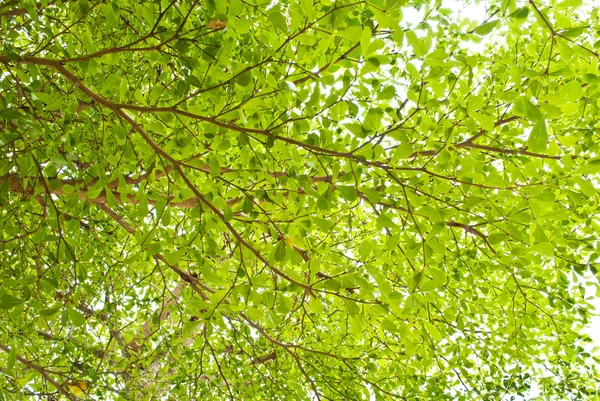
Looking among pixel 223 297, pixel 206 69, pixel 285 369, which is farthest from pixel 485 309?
pixel 206 69

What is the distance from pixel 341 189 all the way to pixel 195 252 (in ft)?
2.29

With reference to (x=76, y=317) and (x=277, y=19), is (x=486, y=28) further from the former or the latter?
(x=76, y=317)

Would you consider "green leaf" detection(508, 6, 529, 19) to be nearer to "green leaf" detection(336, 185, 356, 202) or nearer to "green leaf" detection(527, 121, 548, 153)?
"green leaf" detection(527, 121, 548, 153)

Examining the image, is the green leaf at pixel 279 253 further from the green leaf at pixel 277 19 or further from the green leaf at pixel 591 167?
the green leaf at pixel 591 167

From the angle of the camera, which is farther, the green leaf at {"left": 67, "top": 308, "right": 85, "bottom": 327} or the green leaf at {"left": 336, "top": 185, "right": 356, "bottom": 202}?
the green leaf at {"left": 67, "top": 308, "right": 85, "bottom": 327}

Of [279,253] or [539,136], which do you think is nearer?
[539,136]

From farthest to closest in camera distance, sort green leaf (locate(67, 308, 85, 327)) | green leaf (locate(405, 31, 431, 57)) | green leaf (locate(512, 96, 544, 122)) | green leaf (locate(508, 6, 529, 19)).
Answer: green leaf (locate(67, 308, 85, 327)) < green leaf (locate(508, 6, 529, 19)) < green leaf (locate(405, 31, 431, 57)) < green leaf (locate(512, 96, 544, 122))

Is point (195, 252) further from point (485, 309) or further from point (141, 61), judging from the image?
point (485, 309)

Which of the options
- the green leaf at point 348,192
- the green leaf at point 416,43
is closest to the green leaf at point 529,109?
the green leaf at point 416,43

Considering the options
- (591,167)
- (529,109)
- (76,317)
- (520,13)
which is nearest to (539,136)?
(529,109)

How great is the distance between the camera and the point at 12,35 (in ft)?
6.79

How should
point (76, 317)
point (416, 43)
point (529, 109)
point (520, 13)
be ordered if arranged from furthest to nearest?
point (76, 317) < point (520, 13) < point (416, 43) < point (529, 109)

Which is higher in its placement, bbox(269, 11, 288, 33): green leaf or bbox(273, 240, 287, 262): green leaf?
bbox(269, 11, 288, 33): green leaf

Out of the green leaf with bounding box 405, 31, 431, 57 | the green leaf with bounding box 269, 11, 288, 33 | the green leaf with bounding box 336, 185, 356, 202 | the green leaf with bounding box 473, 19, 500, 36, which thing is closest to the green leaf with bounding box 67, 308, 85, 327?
the green leaf with bounding box 336, 185, 356, 202
